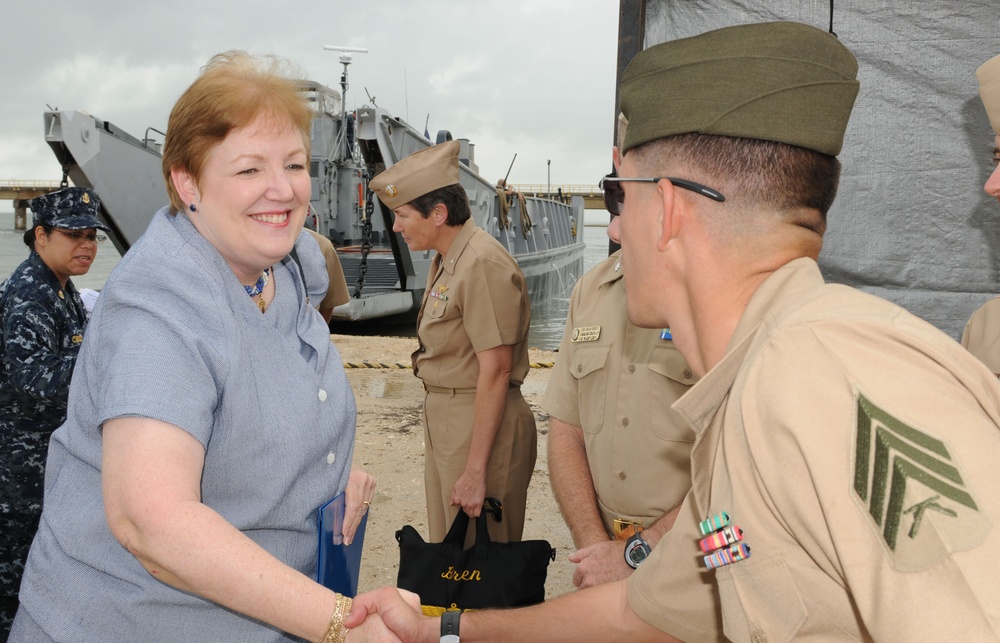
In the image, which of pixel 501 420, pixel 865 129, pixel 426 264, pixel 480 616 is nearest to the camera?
pixel 480 616

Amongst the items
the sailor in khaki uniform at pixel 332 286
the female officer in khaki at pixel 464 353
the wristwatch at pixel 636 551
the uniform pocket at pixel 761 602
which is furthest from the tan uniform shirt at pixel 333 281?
the uniform pocket at pixel 761 602

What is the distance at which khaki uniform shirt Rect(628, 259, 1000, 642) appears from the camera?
802mm

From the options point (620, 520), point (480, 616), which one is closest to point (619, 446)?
point (620, 520)

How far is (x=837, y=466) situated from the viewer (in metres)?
0.88

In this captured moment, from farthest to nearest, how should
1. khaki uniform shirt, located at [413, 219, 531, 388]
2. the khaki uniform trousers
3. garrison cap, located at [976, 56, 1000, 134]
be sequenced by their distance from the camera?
the khaki uniform trousers
khaki uniform shirt, located at [413, 219, 531, 388]
garrison cap, located at [976, 56, 1000, 134]

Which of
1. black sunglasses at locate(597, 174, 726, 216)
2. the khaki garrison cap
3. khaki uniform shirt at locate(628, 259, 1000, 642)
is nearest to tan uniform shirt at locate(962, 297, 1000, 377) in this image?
black sunglasses at locate(597, 174, 726, 216)

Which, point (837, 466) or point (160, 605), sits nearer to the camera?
point (837, 466)

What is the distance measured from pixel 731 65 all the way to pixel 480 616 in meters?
1.31

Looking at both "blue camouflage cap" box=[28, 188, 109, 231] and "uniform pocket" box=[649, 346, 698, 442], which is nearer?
"uniform pocket" box=[649, 346, 698, 442]

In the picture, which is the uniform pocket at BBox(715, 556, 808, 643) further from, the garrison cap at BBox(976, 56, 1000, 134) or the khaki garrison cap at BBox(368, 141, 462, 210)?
the khaki garrison cap at BBox(368, 141, 462, 210)

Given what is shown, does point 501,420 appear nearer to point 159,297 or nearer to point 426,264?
point 159,297

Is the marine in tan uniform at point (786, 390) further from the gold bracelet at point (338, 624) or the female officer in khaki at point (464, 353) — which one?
the female officer in khaki at point (464, 353)

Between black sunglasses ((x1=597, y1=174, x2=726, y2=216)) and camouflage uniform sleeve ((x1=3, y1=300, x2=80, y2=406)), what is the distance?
7.31ft

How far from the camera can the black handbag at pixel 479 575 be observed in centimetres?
274
